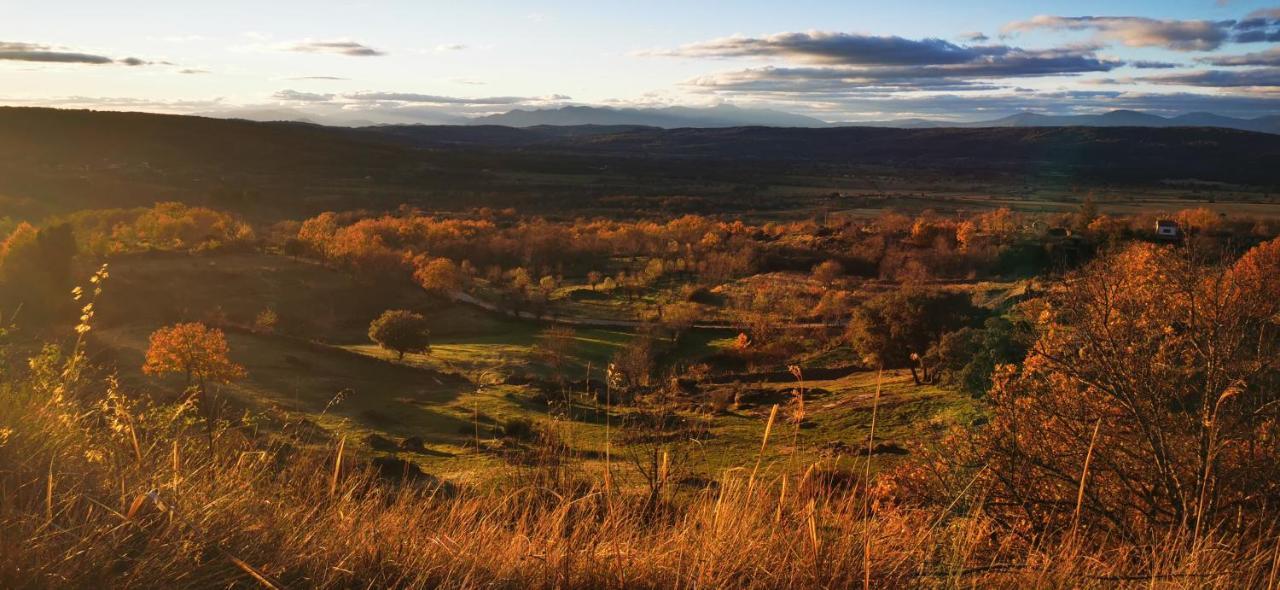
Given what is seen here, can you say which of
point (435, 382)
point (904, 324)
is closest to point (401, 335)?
point (435, 382)

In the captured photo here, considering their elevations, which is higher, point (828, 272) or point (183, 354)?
point (183, 354)

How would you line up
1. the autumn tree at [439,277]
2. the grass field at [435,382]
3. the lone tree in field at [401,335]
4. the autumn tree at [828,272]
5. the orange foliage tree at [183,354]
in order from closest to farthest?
the grass field at [435,382], the orange foliage tree at [183,354], the lone tree in field at [401,335], the autumn tree at [439,277], the autumn tree at [828,272]

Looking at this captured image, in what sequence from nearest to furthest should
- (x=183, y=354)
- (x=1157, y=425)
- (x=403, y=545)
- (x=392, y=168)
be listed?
1. (x=403, y=545)
2. (x=1157, y=425)
3. (x=183, y=354)
4. (x=392, y=168)

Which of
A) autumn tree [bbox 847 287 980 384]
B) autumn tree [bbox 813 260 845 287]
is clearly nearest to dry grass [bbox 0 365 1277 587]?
autumn tree [bbox 847 287 980 384]

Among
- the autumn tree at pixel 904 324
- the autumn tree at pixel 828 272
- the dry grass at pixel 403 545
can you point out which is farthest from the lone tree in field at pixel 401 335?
the dry grass at pixel 403 545

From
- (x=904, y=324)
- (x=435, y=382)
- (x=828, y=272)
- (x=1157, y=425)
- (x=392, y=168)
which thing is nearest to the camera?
(x=1157, y=425)

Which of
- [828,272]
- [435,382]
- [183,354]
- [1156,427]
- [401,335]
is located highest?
[1156,427]

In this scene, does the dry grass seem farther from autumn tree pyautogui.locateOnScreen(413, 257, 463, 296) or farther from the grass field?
autumn tree pyautogui.locateOnScreen(413, 257, 463, 296)

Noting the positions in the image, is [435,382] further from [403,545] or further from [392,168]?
[392,168]

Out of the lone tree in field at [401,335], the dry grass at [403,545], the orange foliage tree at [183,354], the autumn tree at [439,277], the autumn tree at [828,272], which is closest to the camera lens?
the dry grass at [403,545]

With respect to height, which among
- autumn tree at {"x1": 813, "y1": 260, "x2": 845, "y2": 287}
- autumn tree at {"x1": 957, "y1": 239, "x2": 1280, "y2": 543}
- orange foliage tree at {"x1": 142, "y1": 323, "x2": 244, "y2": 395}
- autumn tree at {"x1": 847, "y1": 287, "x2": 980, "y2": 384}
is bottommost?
autumn tree at {"x1": 813, "y1": 260, "x2": 845, "y2": 287}

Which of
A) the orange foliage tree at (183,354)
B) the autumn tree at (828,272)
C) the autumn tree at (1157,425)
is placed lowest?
the autumn tree at (828,272)

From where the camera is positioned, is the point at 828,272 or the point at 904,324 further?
the point at 828,272

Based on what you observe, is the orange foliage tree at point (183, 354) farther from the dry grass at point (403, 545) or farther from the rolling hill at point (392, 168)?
the rolling hill at point (392, 168)
